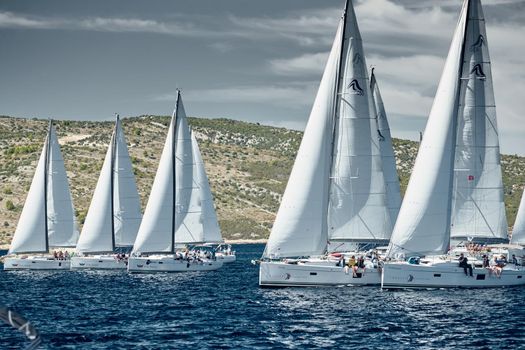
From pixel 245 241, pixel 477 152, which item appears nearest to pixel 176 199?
pixel 477 152

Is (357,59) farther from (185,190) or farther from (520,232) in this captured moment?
(520,232)

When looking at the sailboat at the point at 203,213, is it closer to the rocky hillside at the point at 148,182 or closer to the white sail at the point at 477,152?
the white sail at the point at 477,152

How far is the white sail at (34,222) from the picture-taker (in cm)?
8212

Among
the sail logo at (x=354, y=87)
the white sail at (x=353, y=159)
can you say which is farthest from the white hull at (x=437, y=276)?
the sail logo at (x=354, y=87)

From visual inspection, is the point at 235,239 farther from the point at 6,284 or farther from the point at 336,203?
the point at 336,203

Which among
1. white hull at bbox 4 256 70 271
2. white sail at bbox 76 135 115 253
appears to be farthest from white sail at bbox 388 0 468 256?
white hull at bbox 4 256 70 271

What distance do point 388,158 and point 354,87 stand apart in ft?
43.0

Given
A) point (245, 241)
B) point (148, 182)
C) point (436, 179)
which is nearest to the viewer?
point (436, 179)

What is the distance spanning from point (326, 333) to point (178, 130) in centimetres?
3903

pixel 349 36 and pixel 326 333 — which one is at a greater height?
pixel 349 36

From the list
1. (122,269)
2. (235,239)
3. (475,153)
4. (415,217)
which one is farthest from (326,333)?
(235,239)

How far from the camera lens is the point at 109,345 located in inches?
1437

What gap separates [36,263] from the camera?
83438 millimetres

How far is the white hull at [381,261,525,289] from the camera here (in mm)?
54469
